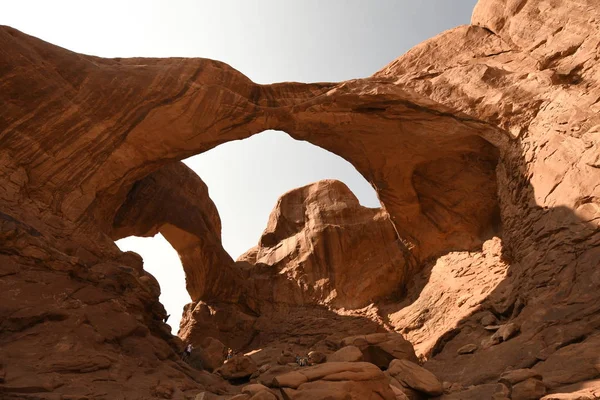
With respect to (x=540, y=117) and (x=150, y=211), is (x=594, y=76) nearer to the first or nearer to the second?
(x=540, y=117)

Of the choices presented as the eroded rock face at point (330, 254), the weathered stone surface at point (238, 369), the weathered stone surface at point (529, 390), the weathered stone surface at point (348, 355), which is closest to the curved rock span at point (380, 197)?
the weathered stone surface at point (529, 390)

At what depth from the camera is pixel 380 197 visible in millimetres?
17578

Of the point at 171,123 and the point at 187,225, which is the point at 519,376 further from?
the point at 187,225

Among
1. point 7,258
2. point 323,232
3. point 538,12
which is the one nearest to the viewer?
point 7,258

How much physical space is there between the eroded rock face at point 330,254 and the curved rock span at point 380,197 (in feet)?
0.46

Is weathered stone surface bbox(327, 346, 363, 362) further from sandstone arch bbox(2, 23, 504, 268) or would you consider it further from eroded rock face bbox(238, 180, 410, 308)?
eroded rock face bbox(238, 180, 410, 308)

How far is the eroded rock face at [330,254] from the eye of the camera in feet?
63.4

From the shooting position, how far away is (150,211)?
17812 millimetres

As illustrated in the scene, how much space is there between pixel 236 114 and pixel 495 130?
8000 mm

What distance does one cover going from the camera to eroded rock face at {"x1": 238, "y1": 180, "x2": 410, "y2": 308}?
63.4 feet

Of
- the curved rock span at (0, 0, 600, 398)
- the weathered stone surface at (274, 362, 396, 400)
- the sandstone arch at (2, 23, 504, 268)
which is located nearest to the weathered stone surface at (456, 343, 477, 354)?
the curved rock span at (0, 0, 600, 398)

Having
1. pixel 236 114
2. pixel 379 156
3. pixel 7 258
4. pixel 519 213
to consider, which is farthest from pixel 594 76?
pixel 7 258

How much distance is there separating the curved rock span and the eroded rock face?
5.6 inches

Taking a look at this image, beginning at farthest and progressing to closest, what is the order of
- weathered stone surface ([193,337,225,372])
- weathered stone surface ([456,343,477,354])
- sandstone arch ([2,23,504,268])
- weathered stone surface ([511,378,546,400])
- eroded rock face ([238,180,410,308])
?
eroded rock face ([238,180,410,308])
weathered stone surface ([193,337,225,372])
sandstone arch ([2,23,504,268])
weathered stone surface ([456,343,477,354])
weathered stone surface ([511,378,546,400])
